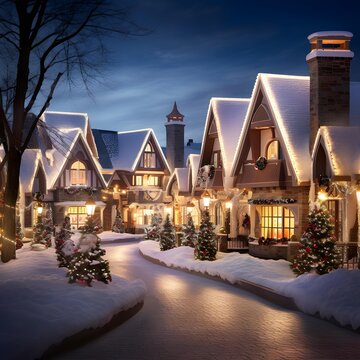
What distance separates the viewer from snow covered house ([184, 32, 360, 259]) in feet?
75.8

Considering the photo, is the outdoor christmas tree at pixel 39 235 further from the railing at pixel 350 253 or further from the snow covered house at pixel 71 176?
the railing at pixel 350 253

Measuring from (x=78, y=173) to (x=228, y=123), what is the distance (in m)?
20.2

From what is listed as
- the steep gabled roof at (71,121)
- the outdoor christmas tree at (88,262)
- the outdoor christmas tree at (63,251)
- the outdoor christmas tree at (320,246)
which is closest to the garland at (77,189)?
the steep gabled roof at (71,121)

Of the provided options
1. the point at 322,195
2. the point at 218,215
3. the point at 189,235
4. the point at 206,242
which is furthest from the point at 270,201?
the point at 218,215

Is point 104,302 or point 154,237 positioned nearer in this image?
point 104,302

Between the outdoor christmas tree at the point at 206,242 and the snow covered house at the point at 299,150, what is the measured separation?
297cm

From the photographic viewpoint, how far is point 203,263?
23641 mm

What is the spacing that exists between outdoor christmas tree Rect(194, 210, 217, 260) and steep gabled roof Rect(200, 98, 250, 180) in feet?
25.2

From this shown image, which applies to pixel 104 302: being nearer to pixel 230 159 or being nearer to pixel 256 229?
pixel 256 229

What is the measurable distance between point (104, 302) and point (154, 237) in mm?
29857

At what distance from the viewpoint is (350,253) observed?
2208 cm

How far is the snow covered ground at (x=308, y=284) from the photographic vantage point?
13109 millimetres

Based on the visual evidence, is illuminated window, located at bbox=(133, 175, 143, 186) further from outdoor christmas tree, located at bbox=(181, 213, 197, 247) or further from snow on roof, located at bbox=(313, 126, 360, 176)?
snow on roof, located at bbox=(313, 126, 360, 176)

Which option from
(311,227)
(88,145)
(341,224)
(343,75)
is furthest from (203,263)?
(88,145)
